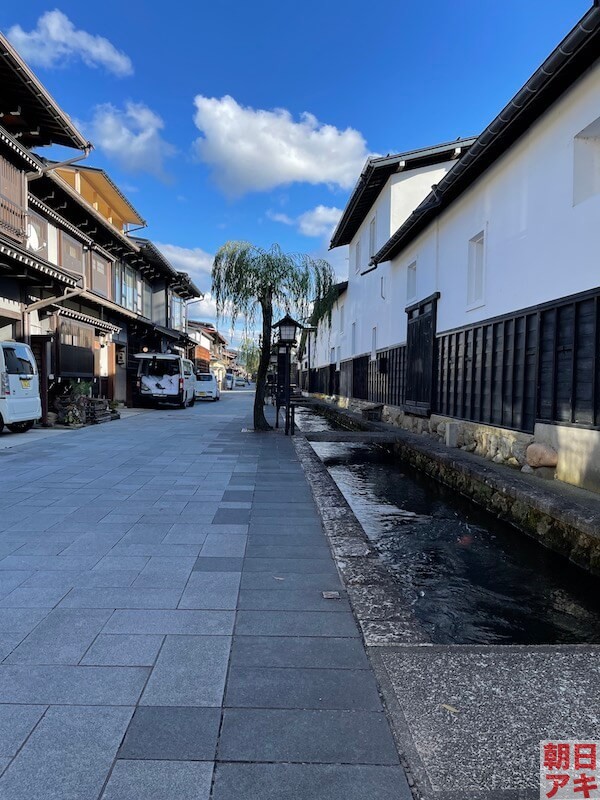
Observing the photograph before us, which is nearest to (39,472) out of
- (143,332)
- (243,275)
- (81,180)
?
(243,275)

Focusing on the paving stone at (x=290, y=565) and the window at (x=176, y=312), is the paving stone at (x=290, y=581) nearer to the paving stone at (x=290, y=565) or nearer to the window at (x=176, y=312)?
the paving stone at (x=290, y=565)

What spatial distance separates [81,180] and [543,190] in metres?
16.5

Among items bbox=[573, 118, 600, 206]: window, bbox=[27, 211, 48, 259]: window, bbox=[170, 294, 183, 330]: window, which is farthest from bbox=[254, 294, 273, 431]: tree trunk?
bbox=[170, 294, 183, 330]: window

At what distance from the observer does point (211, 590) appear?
3285 mm

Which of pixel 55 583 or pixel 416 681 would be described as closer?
pixel 416 681

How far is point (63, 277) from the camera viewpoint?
38.7ft

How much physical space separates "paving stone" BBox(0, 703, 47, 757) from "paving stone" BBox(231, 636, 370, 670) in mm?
852

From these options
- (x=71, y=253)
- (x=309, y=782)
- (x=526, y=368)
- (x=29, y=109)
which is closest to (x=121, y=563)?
(x=309, y=782)

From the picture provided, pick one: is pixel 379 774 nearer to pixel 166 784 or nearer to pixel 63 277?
pixel 166 784

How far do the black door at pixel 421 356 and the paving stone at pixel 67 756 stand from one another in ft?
34.5

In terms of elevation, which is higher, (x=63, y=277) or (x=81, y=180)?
(x=81, y=180)

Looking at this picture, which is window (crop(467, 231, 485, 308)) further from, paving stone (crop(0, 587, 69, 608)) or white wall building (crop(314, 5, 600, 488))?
paving stone (crop(0, 587, 69, 608))

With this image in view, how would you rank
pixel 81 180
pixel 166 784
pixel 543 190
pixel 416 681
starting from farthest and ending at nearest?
1. pixel 81 180
2. pixel 543 190
3. pixel 416 681
4. pixel 166 784

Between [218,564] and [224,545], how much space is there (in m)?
0.42
